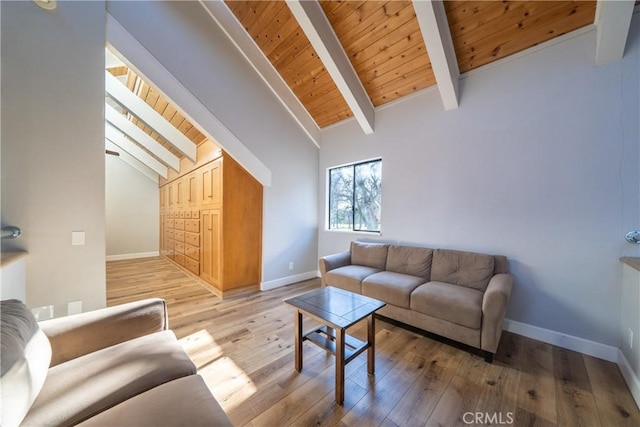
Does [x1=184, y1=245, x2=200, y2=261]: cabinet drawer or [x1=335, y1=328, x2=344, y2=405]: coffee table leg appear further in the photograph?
Result: [x1=184, y1=245, x2=200, y2=261]: cabinet drawer

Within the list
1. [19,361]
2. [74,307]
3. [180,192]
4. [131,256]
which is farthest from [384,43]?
[131,256]

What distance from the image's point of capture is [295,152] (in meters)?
3.95

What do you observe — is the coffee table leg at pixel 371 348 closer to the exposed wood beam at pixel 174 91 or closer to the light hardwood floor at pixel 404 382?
the light hardwood floor at pixel 404 382

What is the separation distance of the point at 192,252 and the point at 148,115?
243 cm

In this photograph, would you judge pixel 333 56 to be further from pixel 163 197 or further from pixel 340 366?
pixel 163 197

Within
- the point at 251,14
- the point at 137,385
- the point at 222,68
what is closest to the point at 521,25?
the point at 251,14

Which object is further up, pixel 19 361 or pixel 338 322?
pixel 19 361

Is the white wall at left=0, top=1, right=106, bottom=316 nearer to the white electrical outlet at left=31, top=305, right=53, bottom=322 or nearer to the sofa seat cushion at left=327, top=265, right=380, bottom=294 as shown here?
the white electrical outlet at left=31, top=305, right=53, bottom=322

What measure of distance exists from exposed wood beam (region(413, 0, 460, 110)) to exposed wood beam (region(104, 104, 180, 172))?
16.1 feet

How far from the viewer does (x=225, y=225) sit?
3.36 meters

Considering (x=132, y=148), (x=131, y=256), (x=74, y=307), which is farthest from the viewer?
(x=131, y=256)

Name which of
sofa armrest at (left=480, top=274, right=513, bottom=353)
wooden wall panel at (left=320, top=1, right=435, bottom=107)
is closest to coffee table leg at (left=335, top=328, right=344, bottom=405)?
sofa armrest at (left=480, top=274, right=513, bottom=353)

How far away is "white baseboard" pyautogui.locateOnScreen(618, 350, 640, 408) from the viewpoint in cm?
150

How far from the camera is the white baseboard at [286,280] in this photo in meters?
3.61
